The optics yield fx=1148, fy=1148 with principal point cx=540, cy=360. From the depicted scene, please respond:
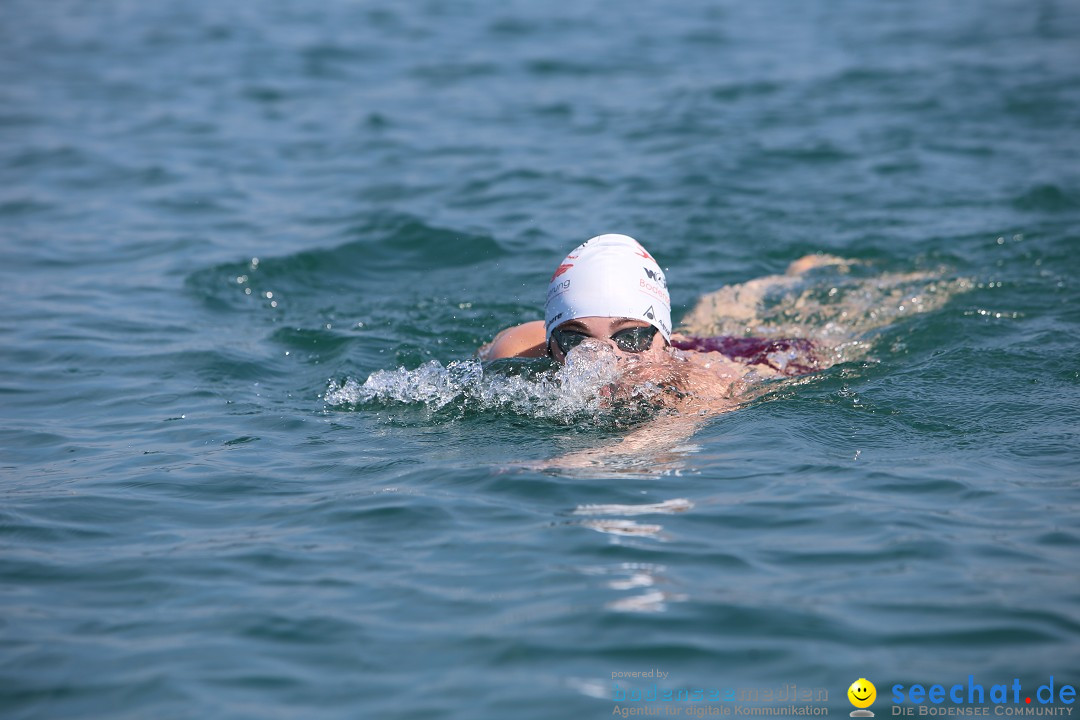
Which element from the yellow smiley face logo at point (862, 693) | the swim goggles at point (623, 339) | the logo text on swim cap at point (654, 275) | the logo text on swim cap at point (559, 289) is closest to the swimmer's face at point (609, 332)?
the swim goggles at point (623, 339)

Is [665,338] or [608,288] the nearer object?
[608,288]

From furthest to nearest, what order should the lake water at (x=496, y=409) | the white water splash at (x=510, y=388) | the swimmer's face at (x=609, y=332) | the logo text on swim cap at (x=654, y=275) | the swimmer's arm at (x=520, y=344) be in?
the swimmer's arm at (x=520, y=344), the logo text on swim cap at (x=654, y=275), the swimmer's face at (x=609, y=332), the white water splash at (x=510, y=388), the lake water at (x=496, y=409)

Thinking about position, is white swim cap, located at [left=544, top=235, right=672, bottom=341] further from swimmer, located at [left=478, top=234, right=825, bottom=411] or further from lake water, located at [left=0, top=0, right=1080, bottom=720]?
lake water, located at [left=0, top=0, right=1080, bottom=720]

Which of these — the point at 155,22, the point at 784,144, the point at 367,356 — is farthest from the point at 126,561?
the point at 155,22

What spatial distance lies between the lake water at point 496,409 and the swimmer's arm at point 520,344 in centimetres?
48

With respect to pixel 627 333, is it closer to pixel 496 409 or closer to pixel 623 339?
pixel 623 339

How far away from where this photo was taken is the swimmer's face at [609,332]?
6.79m

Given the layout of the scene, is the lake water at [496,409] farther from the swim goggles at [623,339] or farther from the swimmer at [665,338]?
the swim goggles at [623,339]

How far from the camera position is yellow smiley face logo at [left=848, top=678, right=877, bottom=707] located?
3.85 m

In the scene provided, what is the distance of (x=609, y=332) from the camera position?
6801mm

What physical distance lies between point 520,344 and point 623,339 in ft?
2.86

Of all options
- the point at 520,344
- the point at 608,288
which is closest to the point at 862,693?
the point at 608,288

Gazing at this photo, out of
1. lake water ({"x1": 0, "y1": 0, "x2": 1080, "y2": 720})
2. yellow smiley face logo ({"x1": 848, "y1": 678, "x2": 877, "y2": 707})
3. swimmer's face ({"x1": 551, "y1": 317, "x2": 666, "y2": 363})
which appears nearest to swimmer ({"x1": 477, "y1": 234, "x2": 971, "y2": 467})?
swimmer's face ({"x1": 551, "y1": 317, "x2": 666, "y2": 363})

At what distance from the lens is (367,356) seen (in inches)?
322
